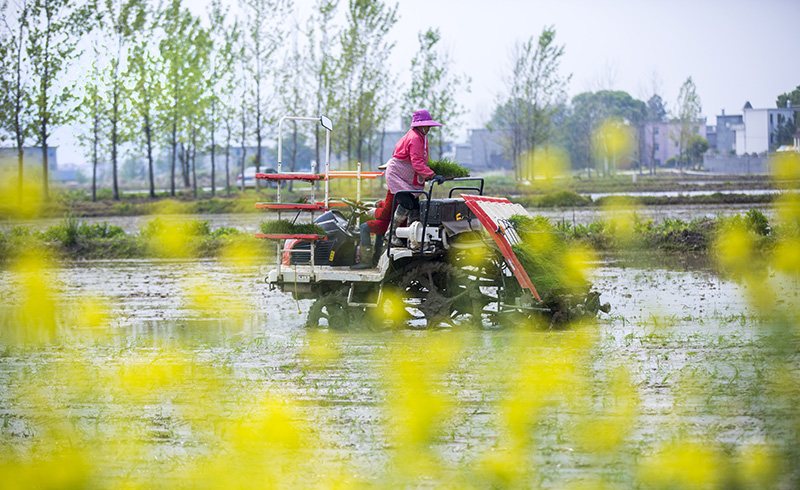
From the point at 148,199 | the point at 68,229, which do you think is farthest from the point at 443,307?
the point at 148,199

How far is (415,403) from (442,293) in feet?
15.6

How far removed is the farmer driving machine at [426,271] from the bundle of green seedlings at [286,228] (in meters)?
0.02

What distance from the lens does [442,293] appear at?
1043cm

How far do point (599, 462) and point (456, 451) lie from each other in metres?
Result: 0.91

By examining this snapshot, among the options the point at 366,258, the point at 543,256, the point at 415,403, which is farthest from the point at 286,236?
the point at 415,403

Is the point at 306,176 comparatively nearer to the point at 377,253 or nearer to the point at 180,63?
the point at 377,253

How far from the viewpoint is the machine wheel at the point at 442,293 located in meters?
10.2

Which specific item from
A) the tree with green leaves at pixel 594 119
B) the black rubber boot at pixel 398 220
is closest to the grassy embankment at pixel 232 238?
the black rubber boot at pixel 398 220

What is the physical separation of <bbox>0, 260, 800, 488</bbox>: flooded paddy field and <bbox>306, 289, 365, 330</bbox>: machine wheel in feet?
0.72

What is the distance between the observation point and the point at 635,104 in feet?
279

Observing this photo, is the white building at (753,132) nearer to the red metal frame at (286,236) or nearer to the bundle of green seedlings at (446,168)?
the bundle of green seedlings at (446,168)

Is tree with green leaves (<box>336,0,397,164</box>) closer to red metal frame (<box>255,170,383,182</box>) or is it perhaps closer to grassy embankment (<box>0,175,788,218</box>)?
grassy embankment (<box>0,175,788,218</box>)

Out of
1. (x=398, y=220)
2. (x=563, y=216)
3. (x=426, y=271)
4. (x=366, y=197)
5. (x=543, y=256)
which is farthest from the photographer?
(x=366, y=197)

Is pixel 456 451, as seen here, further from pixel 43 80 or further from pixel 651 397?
pixel 43 80
